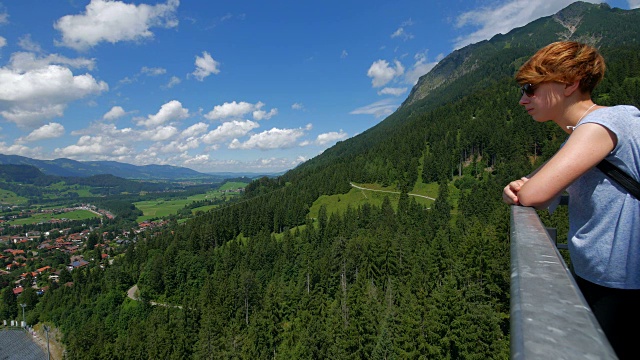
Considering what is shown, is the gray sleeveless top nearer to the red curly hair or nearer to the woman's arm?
the woman's arm

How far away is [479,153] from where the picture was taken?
113812 mm

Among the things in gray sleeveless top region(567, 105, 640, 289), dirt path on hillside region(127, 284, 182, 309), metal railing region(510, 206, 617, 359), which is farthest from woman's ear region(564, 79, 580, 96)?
dirt path on hillside region(127, 284, 182, 309)

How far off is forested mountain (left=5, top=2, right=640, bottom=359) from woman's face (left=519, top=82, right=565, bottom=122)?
24.8m

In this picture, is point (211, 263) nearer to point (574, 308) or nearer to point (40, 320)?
point (40, 320)

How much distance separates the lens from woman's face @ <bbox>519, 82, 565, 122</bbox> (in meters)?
2.49

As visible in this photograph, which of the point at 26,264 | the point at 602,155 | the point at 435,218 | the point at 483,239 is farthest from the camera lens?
the point at 26,264

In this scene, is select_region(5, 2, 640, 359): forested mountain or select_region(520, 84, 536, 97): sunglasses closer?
select_region(520, 84, 536, 97): sunglasses

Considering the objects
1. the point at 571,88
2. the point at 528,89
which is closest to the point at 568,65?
the point at 571,88

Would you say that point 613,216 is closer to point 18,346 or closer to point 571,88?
point 571,88

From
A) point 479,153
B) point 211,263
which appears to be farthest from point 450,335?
point 479,153

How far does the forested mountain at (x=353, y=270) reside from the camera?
102 feet

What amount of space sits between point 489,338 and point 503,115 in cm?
11819

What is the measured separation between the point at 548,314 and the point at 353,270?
63954 mm

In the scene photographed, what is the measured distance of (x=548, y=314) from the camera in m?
1.00
